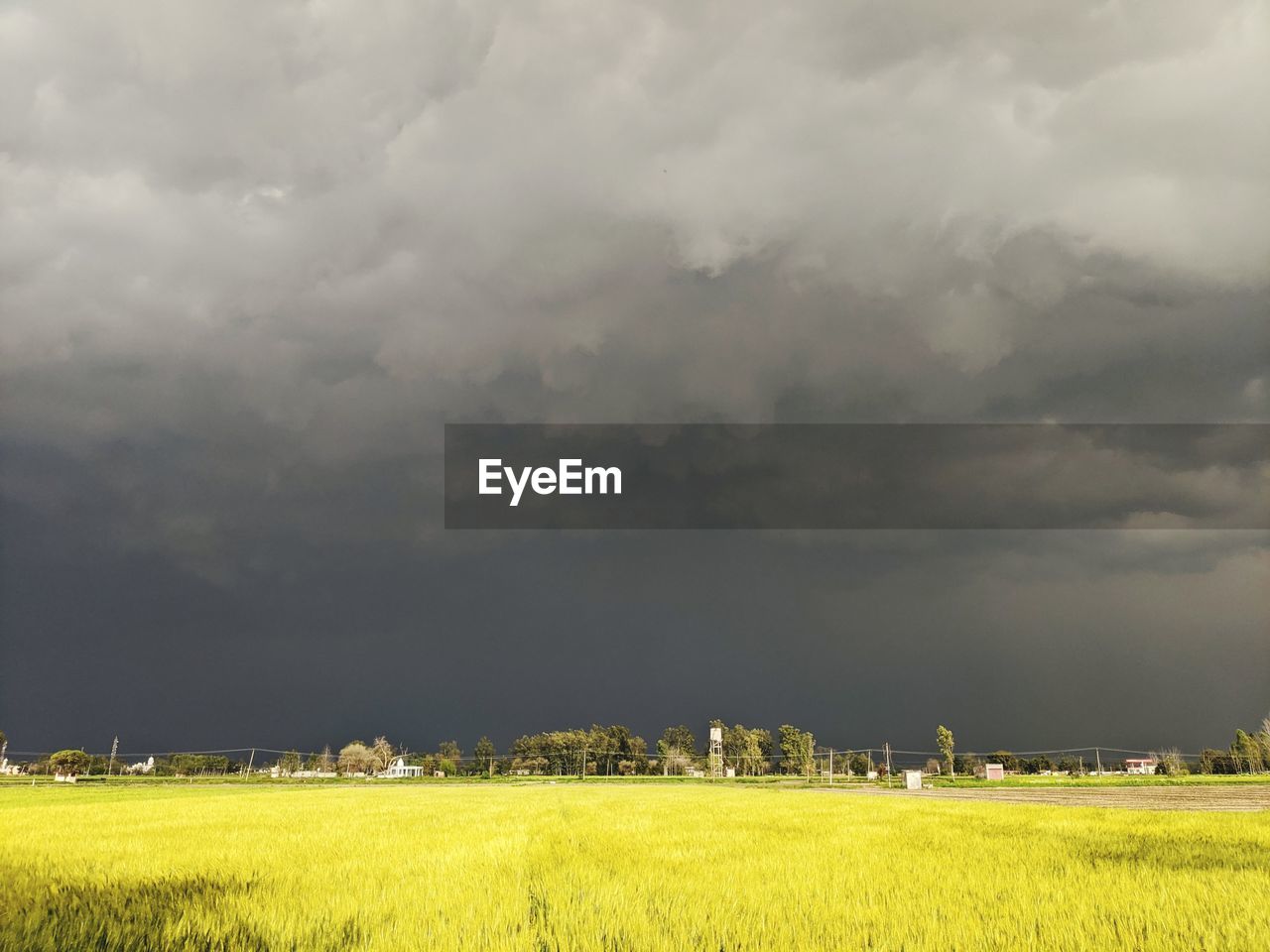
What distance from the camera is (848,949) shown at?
377cm

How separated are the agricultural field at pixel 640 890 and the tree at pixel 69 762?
98.2 m

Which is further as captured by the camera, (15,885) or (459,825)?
(459,825)

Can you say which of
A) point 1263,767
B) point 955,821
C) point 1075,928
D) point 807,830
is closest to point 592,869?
point 1075,928

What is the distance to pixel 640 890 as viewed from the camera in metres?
5.54

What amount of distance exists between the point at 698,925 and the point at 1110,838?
7715 millimetres

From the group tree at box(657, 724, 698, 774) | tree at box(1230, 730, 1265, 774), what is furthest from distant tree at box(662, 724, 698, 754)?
tree at box(1230, 730, 1265, 774)

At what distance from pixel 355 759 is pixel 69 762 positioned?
4059 centimetres

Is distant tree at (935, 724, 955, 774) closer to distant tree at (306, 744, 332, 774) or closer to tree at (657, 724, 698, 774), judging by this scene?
tree at (657, 724, 698, 774)

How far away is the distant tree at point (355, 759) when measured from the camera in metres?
116

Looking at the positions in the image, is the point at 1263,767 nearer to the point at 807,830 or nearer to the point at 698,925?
the point at 807,830

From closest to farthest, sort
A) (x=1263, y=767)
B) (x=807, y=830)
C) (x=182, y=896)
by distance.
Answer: (x=182, y=896), (x=807, y=830), (x=1263, y=767)

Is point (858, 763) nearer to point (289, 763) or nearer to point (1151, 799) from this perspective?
point (289, 763)

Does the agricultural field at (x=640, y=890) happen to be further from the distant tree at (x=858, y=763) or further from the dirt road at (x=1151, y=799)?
the distant tree at (x=858, y=763)

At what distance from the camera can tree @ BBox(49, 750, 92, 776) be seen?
83750mm
